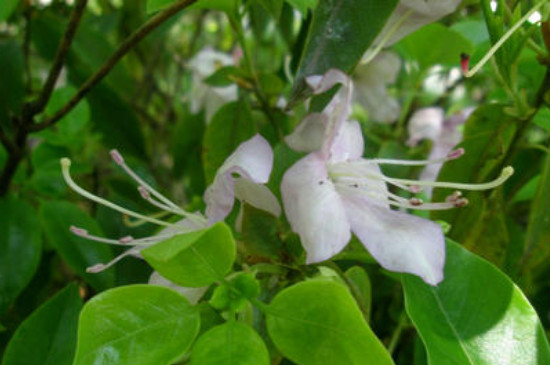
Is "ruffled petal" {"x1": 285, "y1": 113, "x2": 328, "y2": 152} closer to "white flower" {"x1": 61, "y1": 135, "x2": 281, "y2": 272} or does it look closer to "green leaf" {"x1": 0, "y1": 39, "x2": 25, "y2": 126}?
"white flower" {"x1": 61, "y1": 135, "x2": 281, "y2": 272}

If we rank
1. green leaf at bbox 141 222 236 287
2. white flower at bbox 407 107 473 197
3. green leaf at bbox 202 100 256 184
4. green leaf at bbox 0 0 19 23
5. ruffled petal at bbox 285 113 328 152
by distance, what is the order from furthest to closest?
white flower at bbox 407 107 473 197 < green leaf at bbox 202 100 256 184 < green leaf at bbox 0 0 19 23 < ruffled petal at bbox 285 113 328 152 < green leaf at bbox 141 222 236 287

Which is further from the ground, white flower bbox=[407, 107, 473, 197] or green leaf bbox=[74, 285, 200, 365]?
green leaf bbox=[74, 285, 200, 365]

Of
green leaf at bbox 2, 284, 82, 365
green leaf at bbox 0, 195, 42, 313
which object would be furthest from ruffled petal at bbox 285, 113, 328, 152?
green leaf at bbox 0, 195, 42, 313

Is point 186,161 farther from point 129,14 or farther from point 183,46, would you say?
point 183,46

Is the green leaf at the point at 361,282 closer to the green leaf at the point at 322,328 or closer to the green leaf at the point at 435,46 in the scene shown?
the green leaf at the point at 322,328

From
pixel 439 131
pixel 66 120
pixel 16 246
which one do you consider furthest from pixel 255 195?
pixel 439 131

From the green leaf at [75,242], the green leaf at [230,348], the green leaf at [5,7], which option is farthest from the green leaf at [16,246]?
the green leaf at [230,348]
